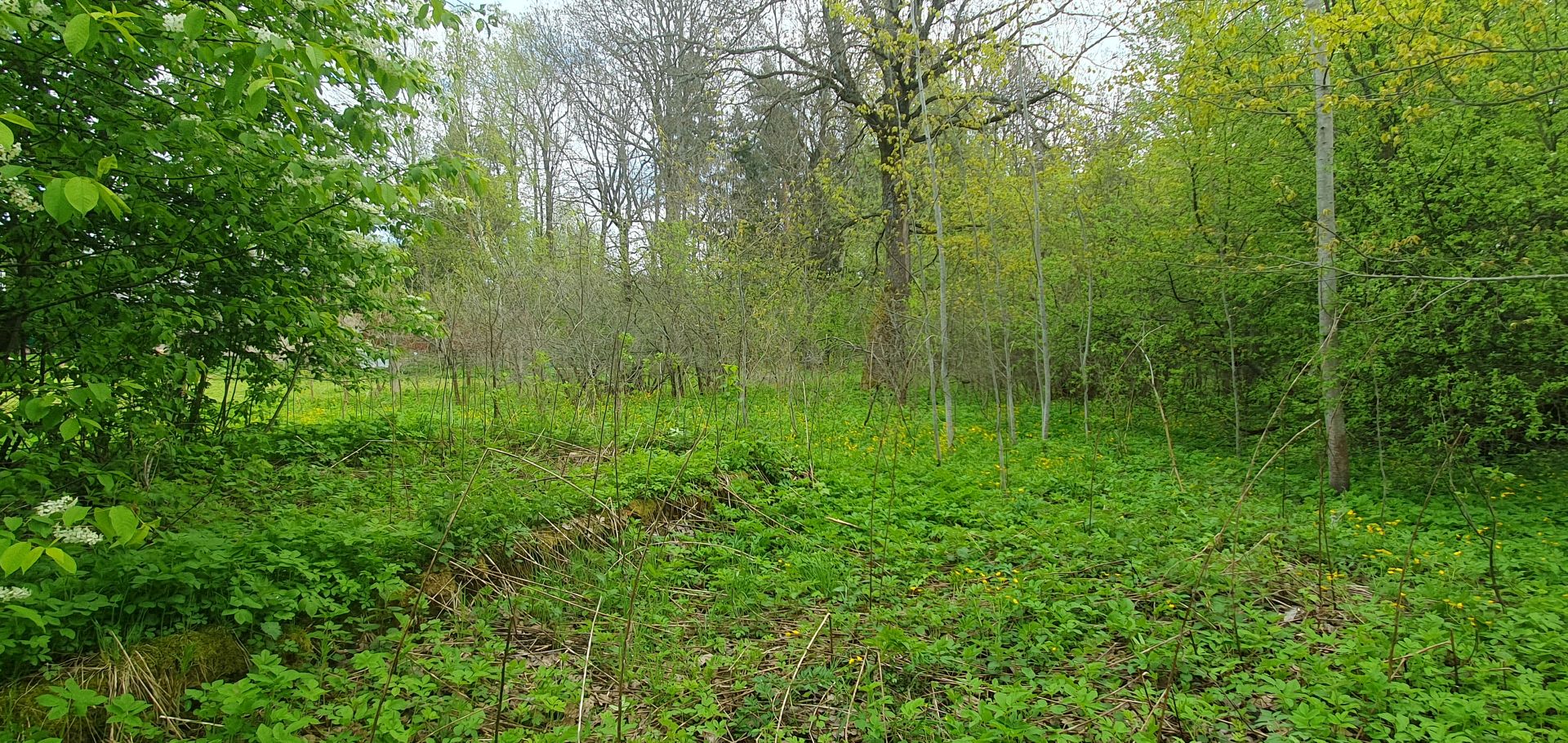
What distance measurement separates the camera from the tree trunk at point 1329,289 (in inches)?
229

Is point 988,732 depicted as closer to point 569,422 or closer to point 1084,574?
point 1084,574

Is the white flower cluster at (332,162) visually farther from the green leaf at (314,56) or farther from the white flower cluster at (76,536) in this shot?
the white flower cluster at (76,536)

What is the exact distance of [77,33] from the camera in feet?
4.89

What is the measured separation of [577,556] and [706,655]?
1214 millimetres

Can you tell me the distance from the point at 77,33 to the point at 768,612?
3.24 m

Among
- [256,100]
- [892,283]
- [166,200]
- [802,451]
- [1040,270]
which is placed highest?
[892,283]

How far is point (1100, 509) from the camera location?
200 inches

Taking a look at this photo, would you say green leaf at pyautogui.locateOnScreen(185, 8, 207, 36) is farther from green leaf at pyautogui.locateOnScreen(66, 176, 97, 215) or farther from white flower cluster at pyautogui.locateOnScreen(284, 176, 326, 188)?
white flower cluster at pyautogui.locateOnScreen(284, 176, 326, 188)

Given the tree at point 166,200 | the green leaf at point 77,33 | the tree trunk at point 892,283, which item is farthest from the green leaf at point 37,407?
the tree trunk at point 892,283

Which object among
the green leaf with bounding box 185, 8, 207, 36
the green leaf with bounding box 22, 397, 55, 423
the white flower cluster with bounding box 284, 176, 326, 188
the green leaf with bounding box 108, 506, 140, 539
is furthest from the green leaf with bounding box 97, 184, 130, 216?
the white flower cluster with bounding box 284, 176, 326, 188

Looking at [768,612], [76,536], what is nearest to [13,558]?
[76,536]

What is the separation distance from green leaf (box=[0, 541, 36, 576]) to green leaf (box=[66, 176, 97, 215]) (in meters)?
0.69

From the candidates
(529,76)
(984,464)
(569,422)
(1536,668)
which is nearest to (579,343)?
(569,422)

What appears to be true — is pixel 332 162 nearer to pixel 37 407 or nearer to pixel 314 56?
pixel 37 407
